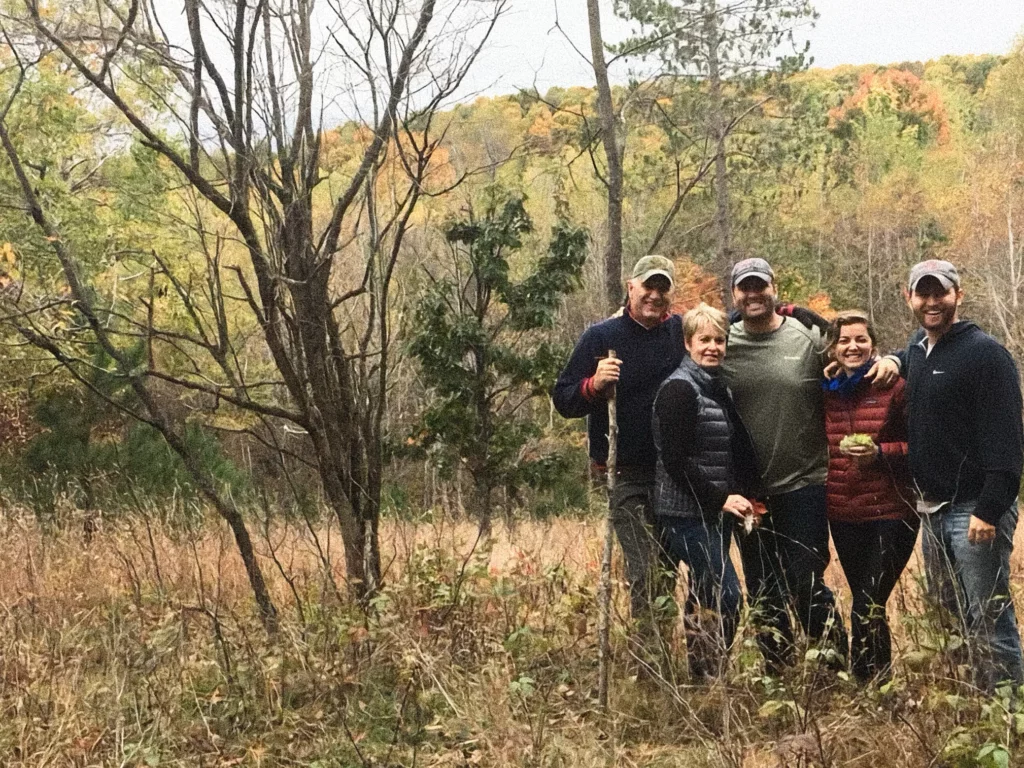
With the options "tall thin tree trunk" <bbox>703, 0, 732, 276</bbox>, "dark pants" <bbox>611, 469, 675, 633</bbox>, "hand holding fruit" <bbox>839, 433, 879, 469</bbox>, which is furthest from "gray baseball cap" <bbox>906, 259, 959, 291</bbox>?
"tall thin tree trunk" <bbox>703, 0, 732, 276</bbox>

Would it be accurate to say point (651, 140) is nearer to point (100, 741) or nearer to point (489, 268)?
point (489, 268)

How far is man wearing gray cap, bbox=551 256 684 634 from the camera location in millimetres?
3469

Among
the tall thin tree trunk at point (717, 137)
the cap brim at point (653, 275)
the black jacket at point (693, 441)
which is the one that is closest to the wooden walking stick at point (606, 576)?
the black jacket at point (693, 441)

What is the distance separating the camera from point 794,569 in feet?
10.9

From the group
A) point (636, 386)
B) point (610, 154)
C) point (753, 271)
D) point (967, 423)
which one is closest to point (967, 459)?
point (967, 423)

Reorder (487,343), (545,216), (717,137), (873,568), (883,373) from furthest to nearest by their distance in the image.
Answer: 1. (545,216)
2. (717,137)
3. (487,343)
4. (873,568)
5. (883,373)

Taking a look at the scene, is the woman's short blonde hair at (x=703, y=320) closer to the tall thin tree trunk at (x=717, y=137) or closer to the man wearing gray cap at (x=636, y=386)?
the man wearing gray cap at (x=636, y=386)

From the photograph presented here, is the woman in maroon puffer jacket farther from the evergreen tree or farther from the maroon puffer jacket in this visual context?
the evergreen tree

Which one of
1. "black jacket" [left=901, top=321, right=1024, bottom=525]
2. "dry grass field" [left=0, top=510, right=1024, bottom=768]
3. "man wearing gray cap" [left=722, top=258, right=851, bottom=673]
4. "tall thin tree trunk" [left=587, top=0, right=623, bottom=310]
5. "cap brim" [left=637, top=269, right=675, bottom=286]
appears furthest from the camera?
"tall thin tree trunk" [left=587, top=0, right=623, bottom=310]

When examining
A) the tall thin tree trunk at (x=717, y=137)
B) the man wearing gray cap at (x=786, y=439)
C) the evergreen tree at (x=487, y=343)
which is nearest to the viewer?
the man wearing gray cap at (x=786, y=439)

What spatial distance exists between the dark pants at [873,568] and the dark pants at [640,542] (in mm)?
661

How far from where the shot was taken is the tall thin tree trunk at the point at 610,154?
9406 mm

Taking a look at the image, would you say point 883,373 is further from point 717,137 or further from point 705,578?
point 717,137

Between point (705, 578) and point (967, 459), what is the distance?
3.19 feet
